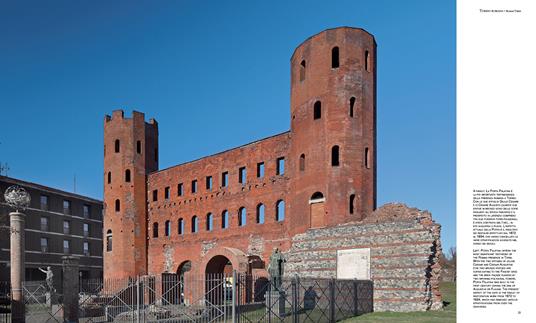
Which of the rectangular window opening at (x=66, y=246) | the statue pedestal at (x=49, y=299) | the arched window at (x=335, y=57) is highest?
the arched window at (x=335, y=57)

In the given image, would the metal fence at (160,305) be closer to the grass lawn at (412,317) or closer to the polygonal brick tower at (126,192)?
the polygonal brick tower at (126,192)

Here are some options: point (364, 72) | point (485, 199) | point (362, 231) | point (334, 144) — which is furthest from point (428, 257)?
point (485, 199)

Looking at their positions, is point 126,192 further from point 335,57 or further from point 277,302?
point 277,302

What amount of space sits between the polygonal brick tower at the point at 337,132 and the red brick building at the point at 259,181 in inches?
1.9

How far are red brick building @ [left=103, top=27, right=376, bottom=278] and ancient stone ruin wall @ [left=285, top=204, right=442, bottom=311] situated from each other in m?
1.76

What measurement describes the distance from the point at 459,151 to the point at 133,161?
100 ft

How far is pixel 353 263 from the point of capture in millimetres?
20469

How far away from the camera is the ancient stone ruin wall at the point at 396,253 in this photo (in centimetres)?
1844

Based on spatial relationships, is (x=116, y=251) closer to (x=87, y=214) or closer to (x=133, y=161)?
(x=133, y=161)

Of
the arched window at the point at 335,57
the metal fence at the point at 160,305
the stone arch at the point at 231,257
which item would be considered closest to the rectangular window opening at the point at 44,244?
the metal fence at the point at 160,305

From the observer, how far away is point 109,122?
36.8 m

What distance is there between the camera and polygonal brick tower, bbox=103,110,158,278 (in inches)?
1369

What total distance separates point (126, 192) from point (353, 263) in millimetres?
20331

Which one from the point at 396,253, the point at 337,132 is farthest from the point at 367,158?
the point at 396,253
